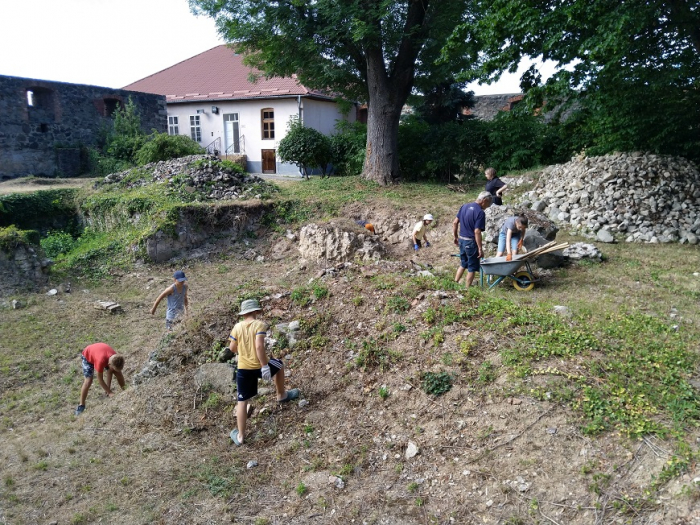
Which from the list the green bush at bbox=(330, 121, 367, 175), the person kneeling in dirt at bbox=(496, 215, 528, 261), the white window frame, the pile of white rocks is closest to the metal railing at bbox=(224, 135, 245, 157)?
the white window frame

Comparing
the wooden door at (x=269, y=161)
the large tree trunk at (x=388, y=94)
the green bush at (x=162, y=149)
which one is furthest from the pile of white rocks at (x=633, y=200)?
the wooden door at (x=269, y=161)

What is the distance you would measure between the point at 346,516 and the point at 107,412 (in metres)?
3.88

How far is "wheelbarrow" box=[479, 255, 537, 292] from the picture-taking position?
8.71 metres

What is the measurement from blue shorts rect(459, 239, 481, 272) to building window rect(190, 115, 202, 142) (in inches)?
954

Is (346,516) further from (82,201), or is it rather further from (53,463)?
(82,201)

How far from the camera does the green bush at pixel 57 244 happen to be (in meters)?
15.9

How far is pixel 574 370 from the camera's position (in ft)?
18.2

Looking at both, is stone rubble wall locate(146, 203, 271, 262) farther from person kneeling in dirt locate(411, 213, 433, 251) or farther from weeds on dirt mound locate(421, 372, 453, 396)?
weeds on dirt mound locate(421, 372, 453, 396)

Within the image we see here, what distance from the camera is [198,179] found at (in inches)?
679

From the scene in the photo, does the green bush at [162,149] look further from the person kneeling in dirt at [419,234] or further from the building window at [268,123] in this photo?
the person kneeling in dirt at [419,234]

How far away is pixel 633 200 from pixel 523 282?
5389mm

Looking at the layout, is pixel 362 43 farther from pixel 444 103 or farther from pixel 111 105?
pixel 111 105

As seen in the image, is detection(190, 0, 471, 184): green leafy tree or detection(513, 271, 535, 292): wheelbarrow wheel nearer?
detection(513, 271, 535, 292): wheelbarrow wheel

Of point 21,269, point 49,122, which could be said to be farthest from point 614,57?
point 49,122
